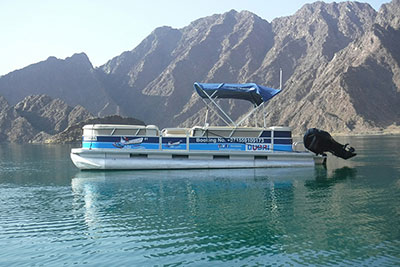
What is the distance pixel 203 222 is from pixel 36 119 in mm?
177917

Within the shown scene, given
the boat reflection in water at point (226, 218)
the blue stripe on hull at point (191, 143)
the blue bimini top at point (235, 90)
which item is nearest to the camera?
the boat reflection in water at point (226, 218)

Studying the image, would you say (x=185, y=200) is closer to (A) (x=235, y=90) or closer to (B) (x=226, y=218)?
(B) (x=226, y=218)

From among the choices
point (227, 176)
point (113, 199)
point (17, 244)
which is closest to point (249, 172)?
point (227, 176)

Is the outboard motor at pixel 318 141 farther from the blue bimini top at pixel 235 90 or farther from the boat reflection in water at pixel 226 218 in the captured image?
the boat reflection in water at pixel 226 218

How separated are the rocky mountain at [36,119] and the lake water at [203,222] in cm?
14040

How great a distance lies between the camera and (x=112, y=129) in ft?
90.3

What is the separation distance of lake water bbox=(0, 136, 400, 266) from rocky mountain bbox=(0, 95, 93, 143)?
461ft

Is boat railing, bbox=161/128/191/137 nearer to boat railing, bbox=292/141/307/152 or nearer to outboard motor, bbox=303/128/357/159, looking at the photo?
boat railing, bbox=292/141/307/152

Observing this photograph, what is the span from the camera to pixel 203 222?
44.4 ft

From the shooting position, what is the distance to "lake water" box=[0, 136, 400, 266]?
33.8ft

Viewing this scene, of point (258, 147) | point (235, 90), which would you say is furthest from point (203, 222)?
point (235, 90)

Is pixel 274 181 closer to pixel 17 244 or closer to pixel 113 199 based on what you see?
pixel 113 199

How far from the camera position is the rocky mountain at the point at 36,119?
159625 mm

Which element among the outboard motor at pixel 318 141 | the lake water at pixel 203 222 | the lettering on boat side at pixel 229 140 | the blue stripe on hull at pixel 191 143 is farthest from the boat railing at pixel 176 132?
the outboard motor at pixel 318 141
